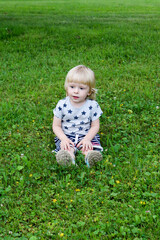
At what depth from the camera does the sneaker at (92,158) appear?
11.6ft

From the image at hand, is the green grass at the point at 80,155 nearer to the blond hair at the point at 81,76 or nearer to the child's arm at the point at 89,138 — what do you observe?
the child's arm at the point at 89,138

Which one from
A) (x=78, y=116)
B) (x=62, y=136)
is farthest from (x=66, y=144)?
(x=78, y=116)

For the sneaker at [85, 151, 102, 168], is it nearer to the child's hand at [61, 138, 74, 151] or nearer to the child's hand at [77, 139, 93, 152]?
the child's hand at [77, 139, 93, 152]

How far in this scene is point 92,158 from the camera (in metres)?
3.54

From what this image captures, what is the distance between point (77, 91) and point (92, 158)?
82 centimetres

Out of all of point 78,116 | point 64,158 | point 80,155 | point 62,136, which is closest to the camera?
point 64,158

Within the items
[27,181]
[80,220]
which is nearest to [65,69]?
[27,181]

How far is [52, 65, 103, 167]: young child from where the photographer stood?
148 inches

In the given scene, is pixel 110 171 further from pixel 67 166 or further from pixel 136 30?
pixel 136 30

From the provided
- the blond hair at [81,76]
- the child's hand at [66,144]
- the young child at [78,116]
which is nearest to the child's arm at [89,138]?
the young child at [78,116]

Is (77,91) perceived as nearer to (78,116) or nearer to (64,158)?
(78,116)

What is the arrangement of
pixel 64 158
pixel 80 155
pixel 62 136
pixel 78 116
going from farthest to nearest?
pixel 78 116 → pixel 62 136 → pixel 80 155 → pixel 64 158

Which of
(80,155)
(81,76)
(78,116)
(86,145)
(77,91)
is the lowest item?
(80,155)

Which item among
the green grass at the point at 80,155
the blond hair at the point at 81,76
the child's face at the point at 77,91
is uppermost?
the blond hair at the point at 81,76
